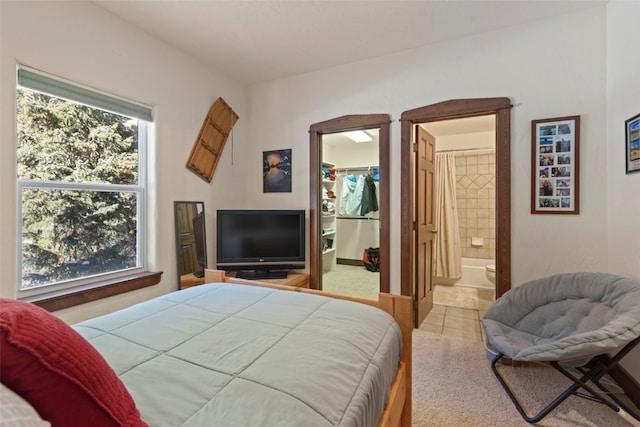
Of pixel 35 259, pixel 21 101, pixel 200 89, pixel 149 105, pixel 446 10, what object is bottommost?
pixel 35 259

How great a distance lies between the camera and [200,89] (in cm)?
293

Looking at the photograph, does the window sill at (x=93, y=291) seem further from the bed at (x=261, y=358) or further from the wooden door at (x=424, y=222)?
the wooden door at (x=424, y=222)

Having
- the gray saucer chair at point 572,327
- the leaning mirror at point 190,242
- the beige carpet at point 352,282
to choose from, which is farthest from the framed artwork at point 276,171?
the gray saucer chair at point 572,327

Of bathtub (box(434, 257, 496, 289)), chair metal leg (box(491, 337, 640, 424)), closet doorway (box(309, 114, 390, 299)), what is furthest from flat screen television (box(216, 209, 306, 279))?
bathtub (box(434, 257, 496, 289))

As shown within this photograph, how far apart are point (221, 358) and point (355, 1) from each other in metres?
2.36

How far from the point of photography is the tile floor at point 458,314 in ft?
8.93

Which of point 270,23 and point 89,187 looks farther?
point 270,23

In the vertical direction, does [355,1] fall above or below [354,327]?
above

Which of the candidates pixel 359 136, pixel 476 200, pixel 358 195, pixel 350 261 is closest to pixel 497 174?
pixel 476 200

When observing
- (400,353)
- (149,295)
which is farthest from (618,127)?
(149,295)

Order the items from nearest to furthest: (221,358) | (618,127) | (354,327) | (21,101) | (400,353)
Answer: (221,358) < (354,327) < (400,353) < (21,101) < (618,127)

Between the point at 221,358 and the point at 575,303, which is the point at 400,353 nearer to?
the point at 221,358

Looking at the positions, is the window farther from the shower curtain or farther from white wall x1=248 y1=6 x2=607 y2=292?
the shower curtain

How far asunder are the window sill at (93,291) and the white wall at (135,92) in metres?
0.06
